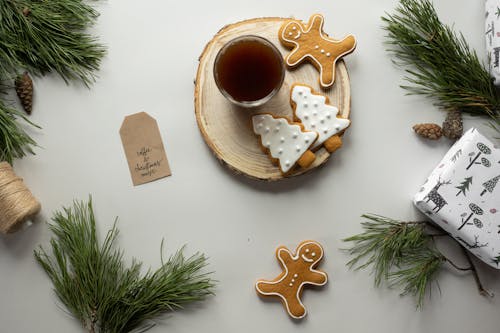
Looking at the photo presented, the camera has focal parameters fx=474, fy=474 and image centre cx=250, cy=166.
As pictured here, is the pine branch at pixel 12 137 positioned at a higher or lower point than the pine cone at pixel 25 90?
lower

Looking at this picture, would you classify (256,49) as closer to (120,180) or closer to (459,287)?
(120,180)

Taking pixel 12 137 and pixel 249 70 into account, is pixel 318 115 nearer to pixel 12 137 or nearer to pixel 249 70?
pixel 249 70

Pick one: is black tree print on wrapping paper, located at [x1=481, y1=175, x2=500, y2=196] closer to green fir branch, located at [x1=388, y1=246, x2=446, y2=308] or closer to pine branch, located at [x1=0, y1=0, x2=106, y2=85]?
green fir branch, located at [x1=388, y1=246, x2=446, y2=308]

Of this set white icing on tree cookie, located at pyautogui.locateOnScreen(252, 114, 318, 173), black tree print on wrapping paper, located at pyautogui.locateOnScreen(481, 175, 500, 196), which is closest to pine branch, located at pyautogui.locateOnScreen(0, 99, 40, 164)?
white icing on tree cookie, located at pyautogui.locateOnScreen(252, 114, 318, 173)

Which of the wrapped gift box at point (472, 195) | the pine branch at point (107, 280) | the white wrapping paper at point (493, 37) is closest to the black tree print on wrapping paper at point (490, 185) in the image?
the wrapped gift box at point (472, 195)

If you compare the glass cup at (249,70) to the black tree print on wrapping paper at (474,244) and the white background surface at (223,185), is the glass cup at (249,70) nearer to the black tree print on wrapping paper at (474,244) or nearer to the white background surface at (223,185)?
the white background surface at (223,185)

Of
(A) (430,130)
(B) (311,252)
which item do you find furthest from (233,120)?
(A) (430,130)
